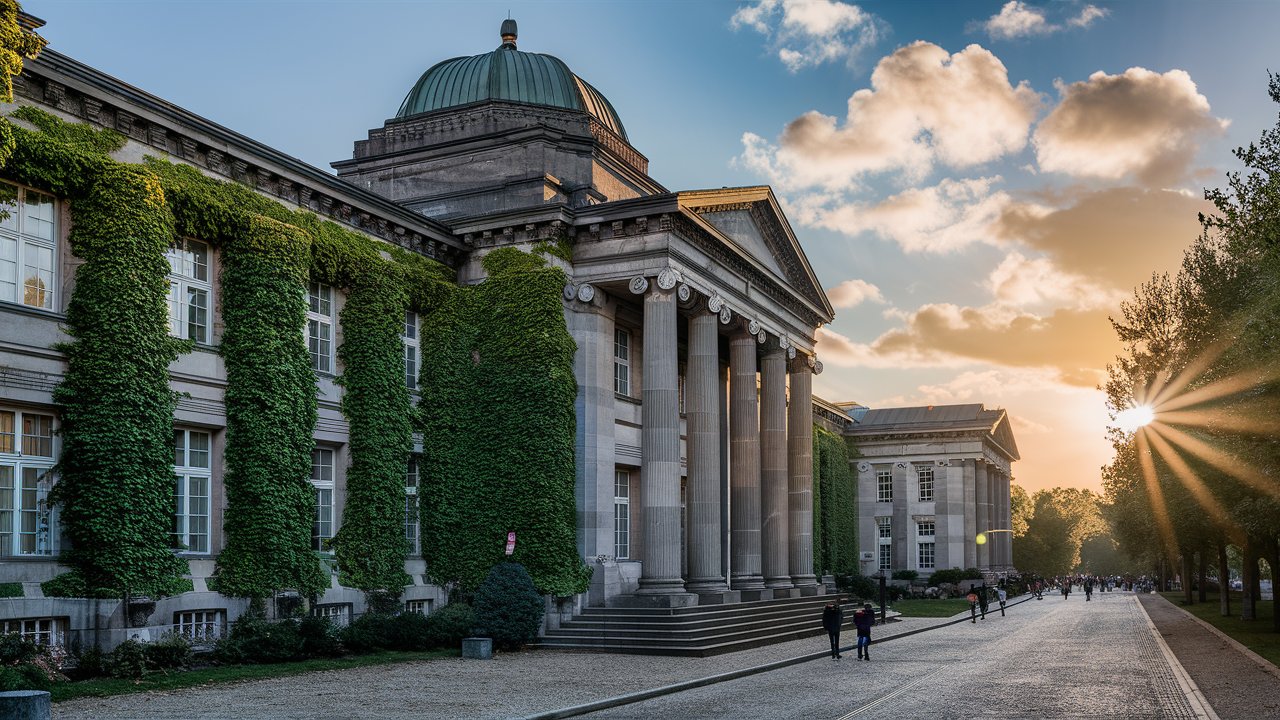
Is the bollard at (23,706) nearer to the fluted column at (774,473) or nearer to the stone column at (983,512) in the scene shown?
the fluted column at (774,473)

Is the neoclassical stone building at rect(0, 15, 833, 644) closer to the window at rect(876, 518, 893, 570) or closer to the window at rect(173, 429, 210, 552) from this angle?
the window at rect(173, 429, 210, 552)

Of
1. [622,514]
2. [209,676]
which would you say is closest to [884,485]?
[622,514]

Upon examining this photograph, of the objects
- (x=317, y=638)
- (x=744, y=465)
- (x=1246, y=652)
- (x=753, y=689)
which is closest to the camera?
(x=753, y=689)

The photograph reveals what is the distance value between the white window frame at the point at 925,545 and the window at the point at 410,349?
195 feet

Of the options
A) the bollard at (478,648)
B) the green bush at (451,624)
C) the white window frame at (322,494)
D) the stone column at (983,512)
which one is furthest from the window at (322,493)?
the stone column at (983,512)

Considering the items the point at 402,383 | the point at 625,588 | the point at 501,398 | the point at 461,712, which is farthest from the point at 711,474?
the point at 461,712

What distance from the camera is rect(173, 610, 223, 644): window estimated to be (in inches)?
958

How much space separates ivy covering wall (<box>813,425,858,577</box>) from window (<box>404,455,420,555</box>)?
33004mm

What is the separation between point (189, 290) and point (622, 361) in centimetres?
1641

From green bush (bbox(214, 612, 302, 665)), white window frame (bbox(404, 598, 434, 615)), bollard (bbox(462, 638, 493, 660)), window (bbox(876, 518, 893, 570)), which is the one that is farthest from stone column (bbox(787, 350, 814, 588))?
window (bbox(876, 518, 893, 570))

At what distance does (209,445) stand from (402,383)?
265 inches

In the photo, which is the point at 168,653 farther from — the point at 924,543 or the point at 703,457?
the point at 924,543

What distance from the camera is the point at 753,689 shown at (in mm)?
23531

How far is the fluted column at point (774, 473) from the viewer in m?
41.8
